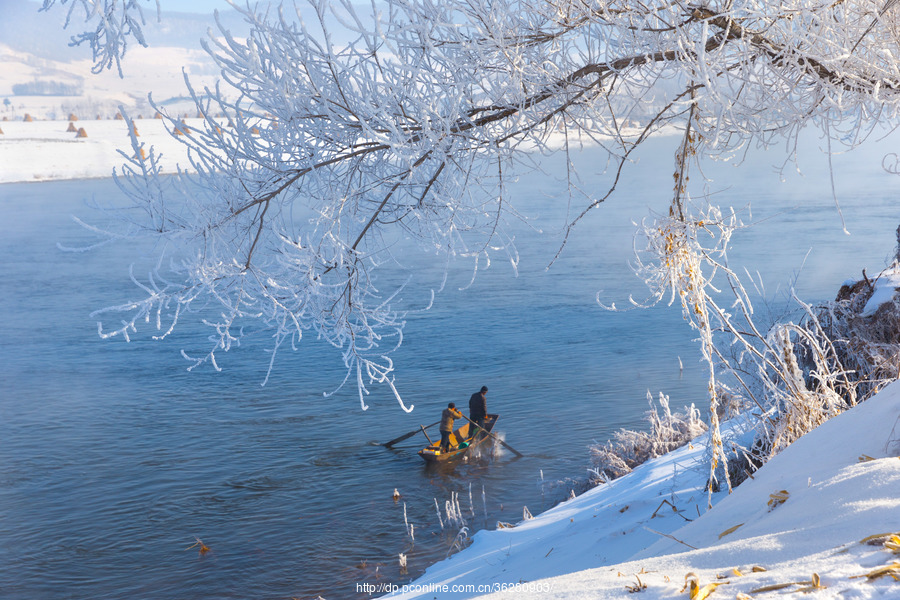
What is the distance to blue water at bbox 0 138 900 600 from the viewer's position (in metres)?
11.0

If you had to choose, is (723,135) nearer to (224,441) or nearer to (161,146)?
(224,441)

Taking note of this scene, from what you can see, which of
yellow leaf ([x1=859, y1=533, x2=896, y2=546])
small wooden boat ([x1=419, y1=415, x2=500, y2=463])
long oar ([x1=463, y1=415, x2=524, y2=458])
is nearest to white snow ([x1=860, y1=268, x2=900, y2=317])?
yellow leaf ([x1=859, y1=533, x2=896, y2=546])

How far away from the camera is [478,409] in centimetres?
1464

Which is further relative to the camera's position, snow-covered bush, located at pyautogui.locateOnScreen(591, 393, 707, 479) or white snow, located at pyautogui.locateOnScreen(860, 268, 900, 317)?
snow-covered bush, located at pyautogui.locateOnScreen(591, 393, 707, 479)

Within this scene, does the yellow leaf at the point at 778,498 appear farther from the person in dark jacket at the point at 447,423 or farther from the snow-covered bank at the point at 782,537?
the person in dark jacket at the point at 447,423

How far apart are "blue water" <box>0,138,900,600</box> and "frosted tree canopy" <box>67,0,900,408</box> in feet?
3.92

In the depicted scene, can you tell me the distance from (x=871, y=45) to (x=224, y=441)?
43.8 ft

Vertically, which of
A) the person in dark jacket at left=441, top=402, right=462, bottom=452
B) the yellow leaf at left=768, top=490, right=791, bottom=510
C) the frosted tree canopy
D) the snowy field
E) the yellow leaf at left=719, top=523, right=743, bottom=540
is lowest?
the person in dark jacket at left=441, top=402, right=462, bottom=452

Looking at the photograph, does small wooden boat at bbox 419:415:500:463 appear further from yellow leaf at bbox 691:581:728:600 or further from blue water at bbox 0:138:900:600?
yellow leaf at bbox 691:581:728:600

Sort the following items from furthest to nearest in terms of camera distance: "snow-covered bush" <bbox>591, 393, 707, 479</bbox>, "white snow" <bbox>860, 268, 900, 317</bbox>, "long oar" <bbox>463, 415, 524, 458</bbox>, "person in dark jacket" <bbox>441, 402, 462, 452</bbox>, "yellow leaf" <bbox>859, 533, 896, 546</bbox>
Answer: "long oar" <bbox>463, 415, 524, 458</bbox>
"person in dark jacket" <bbox>441, 402, 462, 452</bbox>
"snow-covered bush" <bbox>591, 393, 707, 479</bbox>
"white snow" <bbox>860, 268, 900, 317</bbox>
"yellow leaf" <bbox>859, 533, 896, 546</bbox>

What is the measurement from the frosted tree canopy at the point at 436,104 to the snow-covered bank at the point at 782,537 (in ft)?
5.59

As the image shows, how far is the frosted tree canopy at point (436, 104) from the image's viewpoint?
4125 millimetres

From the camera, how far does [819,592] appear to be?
8.16ft

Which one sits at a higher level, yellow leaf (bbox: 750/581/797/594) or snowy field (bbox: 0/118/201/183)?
snowy field (bbox: 0/118/201/183)
